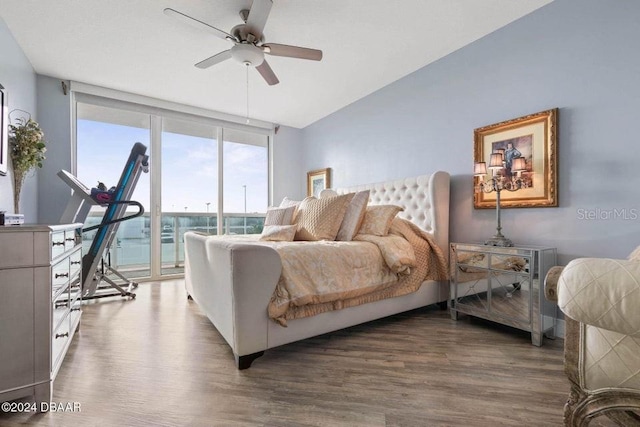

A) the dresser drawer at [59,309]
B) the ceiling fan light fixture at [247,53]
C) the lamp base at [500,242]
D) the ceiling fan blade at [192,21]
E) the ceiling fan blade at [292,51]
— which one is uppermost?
the ceiling fan blade at [192,21]

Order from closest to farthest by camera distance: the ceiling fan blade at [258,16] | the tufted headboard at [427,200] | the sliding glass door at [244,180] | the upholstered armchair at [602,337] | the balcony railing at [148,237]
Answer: the upholstered armchair at [602,337] < the ceiling fan blade at [258,16] < the tufted headboard at [427,200] < the balcony railing at [148,237] < the sliding glass door at [244,180]

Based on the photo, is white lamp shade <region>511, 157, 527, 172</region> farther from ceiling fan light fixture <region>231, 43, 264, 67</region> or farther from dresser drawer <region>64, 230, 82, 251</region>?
dresser drawer <region>64, 230, 82, 251</region>

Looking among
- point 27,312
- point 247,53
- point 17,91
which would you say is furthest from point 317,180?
point 27,312

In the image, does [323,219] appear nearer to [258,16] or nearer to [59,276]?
[258,16]

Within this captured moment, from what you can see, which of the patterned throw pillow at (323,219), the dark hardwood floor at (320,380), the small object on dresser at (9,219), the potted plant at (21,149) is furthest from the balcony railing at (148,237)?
the patterned throw pillow at (323,219)

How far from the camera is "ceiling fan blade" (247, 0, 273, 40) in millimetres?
1883

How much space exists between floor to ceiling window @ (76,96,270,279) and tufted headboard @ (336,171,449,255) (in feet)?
9.16

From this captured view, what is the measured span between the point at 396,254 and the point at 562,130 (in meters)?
1.56

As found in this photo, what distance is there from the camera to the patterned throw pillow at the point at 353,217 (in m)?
2.60

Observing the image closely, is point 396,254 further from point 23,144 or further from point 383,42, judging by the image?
point 23,144

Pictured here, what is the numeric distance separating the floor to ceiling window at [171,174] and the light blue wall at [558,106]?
279 cm

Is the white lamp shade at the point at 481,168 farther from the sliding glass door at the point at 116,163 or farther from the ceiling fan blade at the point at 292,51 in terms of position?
the sliding glass door at the point at 116,163

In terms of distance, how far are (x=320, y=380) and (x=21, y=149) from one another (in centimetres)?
328

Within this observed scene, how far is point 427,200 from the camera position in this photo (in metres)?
2.90
